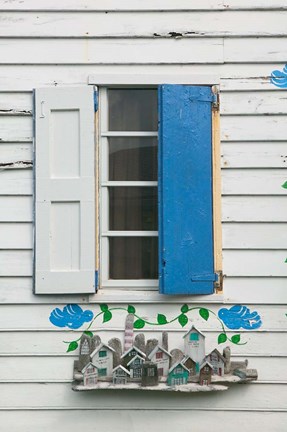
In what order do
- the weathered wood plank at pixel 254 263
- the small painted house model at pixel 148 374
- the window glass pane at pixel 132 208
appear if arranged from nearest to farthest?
the small painted house model at pixel 148 374 < the weathered wood plank at pixel 254 263 < the window glass pane at pixel 132 208

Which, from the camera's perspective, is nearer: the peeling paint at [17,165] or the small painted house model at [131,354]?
the small painted house model at [131,354]

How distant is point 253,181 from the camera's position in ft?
13.3

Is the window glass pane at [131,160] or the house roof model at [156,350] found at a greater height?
the window glass pane at [131,160]

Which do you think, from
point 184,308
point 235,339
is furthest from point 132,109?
point 235,339

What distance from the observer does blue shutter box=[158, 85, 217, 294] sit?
3.96m

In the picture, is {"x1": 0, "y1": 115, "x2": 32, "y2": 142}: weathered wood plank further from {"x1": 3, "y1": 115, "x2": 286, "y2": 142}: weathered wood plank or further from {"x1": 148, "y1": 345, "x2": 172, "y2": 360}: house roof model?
{"x1": 148, "y1": 345, "x2": 172, "y2": 360}: house roof model

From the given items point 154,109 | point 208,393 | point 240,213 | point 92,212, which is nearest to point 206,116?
point 154,109

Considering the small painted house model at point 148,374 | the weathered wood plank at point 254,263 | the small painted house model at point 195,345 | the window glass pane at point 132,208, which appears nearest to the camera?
the small painted house model at point 148,374

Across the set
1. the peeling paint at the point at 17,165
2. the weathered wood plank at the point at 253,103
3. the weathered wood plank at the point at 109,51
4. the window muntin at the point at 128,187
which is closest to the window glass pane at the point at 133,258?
the window muntin at the point at 128,187

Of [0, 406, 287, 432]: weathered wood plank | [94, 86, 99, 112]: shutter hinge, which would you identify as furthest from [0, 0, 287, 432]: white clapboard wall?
[94, 86, 99, 112]: shutter hinge

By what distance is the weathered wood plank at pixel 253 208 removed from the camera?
4.04 metres

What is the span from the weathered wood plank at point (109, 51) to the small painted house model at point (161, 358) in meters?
1.83

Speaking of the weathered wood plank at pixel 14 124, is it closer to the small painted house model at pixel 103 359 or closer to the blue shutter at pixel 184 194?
the blue shutter at pixel 184 194

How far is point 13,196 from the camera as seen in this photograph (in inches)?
160
